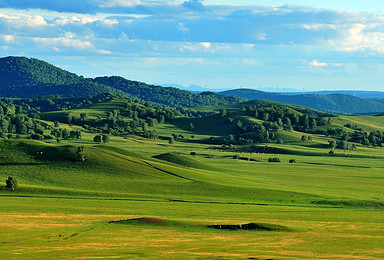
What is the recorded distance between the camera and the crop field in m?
76.4

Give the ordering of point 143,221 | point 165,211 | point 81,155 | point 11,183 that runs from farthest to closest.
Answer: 1. point 81,155
2. point 11,183
3. point 165,211
4. point 143,221

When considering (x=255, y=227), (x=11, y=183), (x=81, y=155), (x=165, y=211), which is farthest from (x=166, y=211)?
(x=81, y=155)

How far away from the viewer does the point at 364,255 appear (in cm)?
7494

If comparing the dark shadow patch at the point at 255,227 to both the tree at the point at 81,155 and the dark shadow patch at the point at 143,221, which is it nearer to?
the dark shadow patch at the point at 143,221

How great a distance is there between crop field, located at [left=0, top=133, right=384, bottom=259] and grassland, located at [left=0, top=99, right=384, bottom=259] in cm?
18

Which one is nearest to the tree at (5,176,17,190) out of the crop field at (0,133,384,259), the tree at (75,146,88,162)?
the crop field at (0,133,384,259)

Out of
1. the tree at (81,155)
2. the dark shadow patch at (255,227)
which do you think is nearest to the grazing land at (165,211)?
the dark shadow patch at (255,227)

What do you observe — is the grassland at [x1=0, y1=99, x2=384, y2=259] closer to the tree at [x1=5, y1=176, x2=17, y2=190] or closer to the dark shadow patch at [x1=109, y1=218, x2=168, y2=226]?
the dark shadow patch at [x1=109, y1=218, x2=168, y2=226]

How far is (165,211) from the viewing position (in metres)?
116

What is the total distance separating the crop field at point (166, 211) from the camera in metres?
76.4

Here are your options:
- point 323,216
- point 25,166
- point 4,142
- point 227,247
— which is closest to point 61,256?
point 227,247

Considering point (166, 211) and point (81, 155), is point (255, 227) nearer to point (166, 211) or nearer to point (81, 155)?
point (166, 211)

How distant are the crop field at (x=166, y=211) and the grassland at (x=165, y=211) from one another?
180 millimetres

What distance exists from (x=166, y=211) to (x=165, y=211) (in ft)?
0.73
